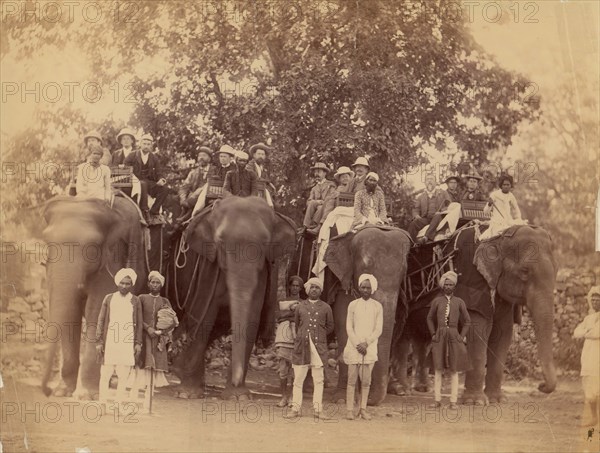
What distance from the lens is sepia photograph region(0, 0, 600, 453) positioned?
9.12 meters

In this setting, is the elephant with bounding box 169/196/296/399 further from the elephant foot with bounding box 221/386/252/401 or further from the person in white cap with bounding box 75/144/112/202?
the person in white cap with bounding box 75/144/112/202

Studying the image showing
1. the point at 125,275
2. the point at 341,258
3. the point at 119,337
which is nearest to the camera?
the point at 119,337

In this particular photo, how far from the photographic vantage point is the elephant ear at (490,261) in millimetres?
9359

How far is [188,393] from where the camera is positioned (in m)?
9.28

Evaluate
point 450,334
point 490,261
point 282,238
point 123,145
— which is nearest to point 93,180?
point 123,145

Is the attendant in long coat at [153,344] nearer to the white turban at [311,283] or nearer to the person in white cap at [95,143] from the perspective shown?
the white turban at [311,283]

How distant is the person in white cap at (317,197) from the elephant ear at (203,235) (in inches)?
27.2

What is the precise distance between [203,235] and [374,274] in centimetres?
124

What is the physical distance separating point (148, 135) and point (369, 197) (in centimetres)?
163

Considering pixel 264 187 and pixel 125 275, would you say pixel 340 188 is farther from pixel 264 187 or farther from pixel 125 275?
pixel 125 275

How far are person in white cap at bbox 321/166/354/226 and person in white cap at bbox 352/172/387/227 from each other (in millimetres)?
166

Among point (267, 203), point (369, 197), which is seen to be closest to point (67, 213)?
point (267, 203)

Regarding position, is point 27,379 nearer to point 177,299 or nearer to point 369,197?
point 177,299

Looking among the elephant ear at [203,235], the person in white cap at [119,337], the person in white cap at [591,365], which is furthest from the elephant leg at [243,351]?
the person in white cap at [591,365]
